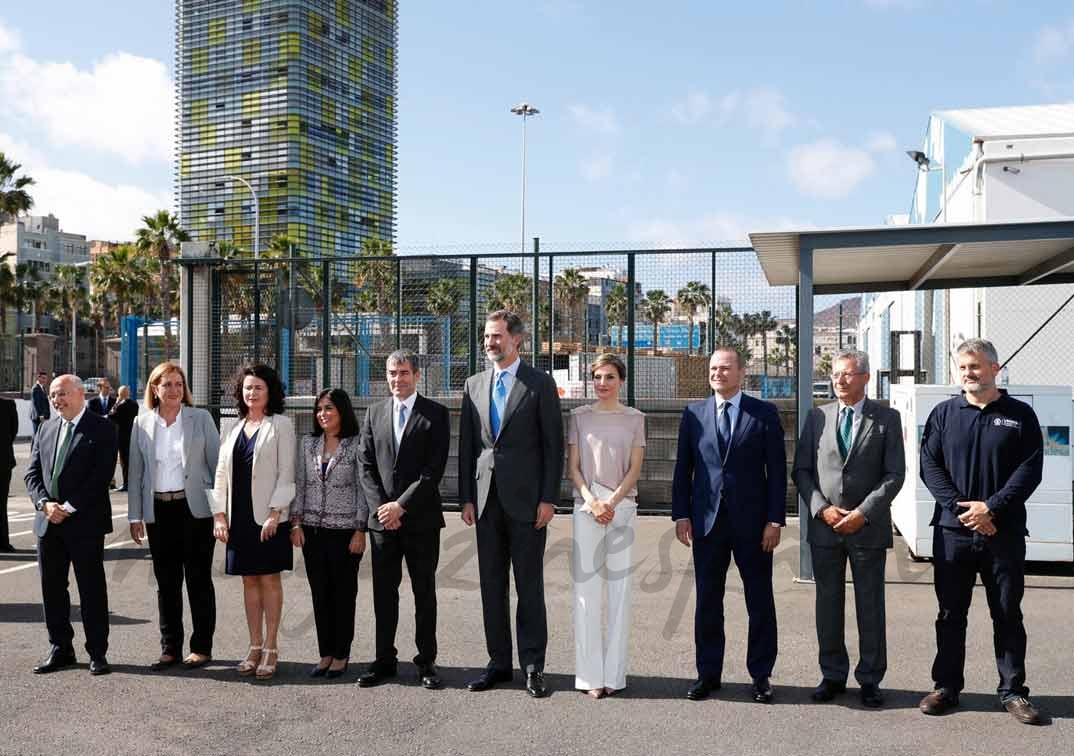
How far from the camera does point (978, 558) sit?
16.0 feet

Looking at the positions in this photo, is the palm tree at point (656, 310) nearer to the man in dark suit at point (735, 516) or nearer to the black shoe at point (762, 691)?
the man in dark suit at point (735, 516)

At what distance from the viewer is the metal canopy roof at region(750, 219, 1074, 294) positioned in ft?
24.4

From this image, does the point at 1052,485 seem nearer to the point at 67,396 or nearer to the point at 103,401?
the point at 67,396

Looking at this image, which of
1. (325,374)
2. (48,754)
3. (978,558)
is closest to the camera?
(48,754)

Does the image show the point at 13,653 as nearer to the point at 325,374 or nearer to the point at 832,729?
the point at 832,729

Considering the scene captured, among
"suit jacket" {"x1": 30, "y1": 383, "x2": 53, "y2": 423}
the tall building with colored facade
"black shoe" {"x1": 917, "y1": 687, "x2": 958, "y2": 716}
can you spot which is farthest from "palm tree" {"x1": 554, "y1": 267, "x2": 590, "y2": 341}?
the tall building with colored facade

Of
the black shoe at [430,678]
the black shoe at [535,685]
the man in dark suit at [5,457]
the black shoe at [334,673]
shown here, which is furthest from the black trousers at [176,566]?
the man in dark suit at [5,457]

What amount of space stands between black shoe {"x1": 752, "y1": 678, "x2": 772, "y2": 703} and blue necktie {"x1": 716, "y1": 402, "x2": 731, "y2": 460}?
1.15m

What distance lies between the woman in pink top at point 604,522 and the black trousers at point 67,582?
2.72 m

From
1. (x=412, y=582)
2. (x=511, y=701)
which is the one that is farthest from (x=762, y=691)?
(x=412, y=582)

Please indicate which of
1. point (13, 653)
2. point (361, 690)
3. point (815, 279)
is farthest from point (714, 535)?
point (815, 279)

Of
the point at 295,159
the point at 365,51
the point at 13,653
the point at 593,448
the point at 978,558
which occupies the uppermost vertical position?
the point at 365,51

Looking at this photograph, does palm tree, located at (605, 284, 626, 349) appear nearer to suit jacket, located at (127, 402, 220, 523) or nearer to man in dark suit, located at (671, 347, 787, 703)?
man in dark suit, located at (671, 347, 787, 703)

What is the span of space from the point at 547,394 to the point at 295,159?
140020 millimetres
